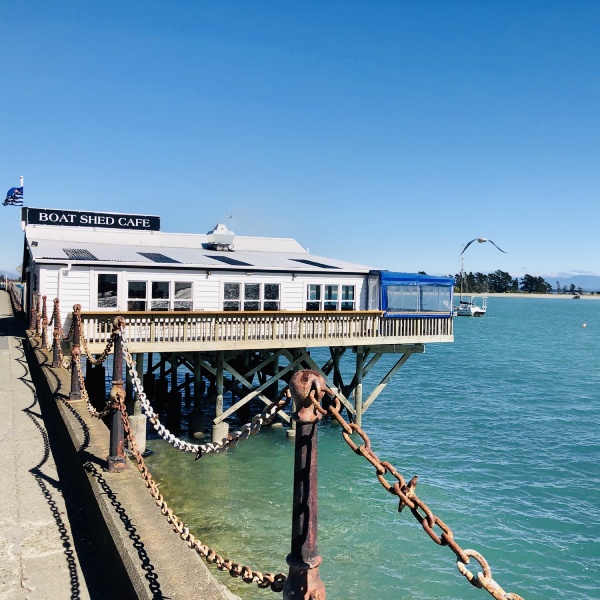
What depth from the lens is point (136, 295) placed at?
71.1 ft

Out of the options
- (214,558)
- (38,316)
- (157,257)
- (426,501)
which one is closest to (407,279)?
(426,501)

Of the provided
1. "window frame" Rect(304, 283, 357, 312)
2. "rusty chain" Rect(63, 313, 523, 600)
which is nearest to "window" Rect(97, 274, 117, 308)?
"window frame" Rect(304, 283, 357, 312)

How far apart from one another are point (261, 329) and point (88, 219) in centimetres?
1626

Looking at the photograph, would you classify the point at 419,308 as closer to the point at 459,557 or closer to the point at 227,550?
the point at 227,550

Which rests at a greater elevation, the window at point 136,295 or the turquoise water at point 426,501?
the window at point 136,295

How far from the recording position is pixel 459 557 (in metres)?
3.21

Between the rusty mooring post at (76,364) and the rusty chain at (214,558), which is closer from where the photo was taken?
the rusty chain at (214,558)

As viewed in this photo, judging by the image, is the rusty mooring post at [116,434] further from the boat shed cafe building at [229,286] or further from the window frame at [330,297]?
the window frame at [330,297]

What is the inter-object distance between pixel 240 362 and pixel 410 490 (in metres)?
25.4

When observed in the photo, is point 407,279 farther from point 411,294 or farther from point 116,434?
point 116,434

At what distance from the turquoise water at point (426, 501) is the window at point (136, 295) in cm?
509

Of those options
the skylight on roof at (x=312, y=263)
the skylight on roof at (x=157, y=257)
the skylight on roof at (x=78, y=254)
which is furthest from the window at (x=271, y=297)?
the skylight on roof at (x=78, y=254)

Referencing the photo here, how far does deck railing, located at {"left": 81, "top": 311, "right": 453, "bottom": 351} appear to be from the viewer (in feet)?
62.9

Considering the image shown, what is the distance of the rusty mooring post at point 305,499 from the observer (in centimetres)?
340
